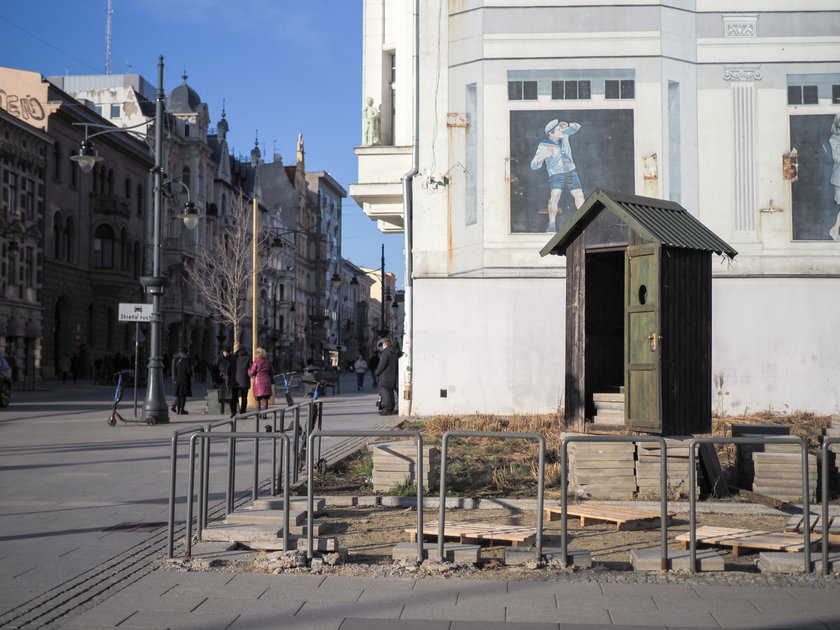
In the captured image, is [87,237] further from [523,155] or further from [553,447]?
[553,447]

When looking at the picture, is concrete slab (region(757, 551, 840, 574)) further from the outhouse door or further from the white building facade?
the white building facade

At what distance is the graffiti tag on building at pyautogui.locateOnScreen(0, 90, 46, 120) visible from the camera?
163 ft

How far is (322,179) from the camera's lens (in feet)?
402

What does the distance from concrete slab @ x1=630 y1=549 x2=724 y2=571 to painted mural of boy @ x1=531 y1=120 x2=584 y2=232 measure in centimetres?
1453

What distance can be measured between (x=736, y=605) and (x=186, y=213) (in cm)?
2302

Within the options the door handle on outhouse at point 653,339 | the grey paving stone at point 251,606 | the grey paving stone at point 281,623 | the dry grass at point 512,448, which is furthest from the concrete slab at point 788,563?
the door handle on outhouse at point 653,339

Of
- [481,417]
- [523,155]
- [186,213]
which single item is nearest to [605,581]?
[481,417]

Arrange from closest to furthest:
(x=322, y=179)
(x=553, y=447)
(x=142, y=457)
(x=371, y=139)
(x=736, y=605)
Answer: (x=736, y=605) < (x=553, y=447) < (x=142, y=457) < (x=371, y=139) < (x=322, y=179)

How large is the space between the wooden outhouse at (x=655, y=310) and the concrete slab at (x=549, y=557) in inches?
149

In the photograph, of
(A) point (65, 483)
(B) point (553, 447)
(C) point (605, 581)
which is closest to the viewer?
(C) point (605, 581)

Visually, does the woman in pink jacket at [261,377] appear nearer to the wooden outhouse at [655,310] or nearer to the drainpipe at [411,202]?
the drainpipe at [411,202]

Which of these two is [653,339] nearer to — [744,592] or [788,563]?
[788,563]

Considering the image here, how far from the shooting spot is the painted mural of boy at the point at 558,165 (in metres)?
21.3

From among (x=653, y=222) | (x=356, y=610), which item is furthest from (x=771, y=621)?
(x=653, y=222)
